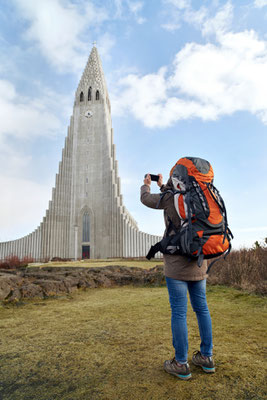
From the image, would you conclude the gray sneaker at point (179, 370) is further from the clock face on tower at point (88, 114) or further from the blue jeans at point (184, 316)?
the clock face on tower at point (88, 114)

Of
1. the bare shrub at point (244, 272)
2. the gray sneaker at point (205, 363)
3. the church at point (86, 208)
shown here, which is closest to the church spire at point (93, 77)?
the church at point (86, 208)

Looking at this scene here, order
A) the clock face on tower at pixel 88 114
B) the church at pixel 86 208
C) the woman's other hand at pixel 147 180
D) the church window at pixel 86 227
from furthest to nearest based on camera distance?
the clock face on tower at pixel 88 114, the church window at pixel 86 227, the church at pixel 86 208, the woman's other hand at pixel 147 180

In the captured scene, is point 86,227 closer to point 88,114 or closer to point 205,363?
point 88,114

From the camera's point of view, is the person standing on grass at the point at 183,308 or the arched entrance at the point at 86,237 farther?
the arched entrance at the point at 86,237

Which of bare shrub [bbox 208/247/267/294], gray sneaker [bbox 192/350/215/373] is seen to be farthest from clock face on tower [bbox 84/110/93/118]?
gray sneaker [bbox 192/350/215/373]

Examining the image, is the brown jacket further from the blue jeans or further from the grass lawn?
the grass lawn

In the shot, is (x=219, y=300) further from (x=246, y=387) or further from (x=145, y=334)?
(x=246, y=387)

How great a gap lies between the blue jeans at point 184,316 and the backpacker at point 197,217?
28 cm

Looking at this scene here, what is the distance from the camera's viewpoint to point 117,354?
2.31 metres

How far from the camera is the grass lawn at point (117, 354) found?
5.79ft

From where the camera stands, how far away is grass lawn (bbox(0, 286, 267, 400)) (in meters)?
1.76

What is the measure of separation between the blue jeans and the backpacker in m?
0.28

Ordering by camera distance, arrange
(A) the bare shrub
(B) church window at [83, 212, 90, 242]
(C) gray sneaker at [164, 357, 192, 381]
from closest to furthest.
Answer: (C) gray sneaker at [164, 357, 192, 381] < (A) the bare shrub < (B) church window at [83, 212, 90, 242]

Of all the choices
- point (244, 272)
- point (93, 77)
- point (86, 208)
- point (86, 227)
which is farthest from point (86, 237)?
point (244, 272)
